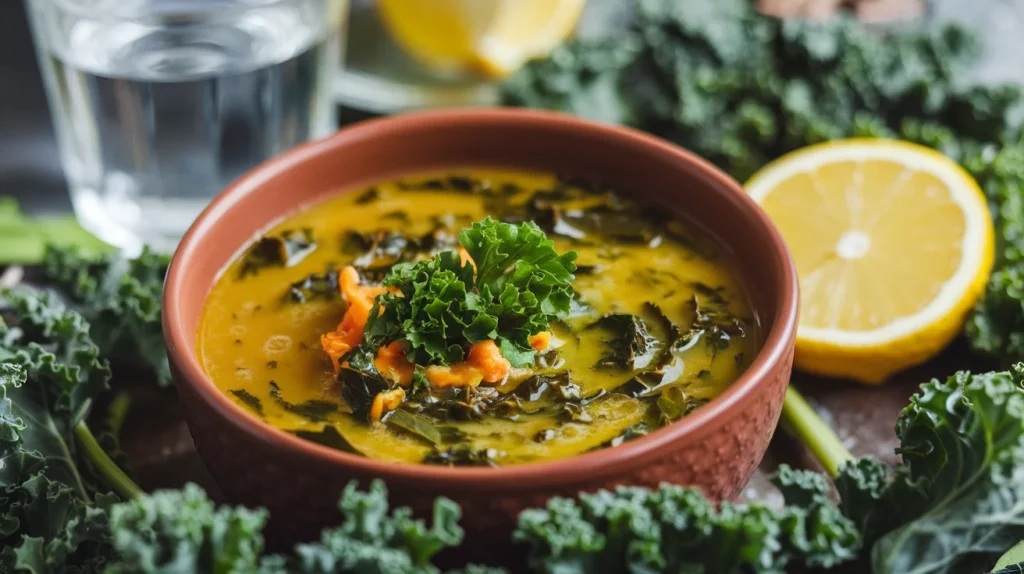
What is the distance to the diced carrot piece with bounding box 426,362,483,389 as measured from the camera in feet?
8.29

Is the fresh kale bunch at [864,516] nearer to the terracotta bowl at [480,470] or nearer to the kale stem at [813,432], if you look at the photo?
the terracotta bowl at [480,470]

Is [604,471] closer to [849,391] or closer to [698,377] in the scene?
[698,377]

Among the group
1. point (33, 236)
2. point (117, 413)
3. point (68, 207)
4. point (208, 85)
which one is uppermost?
point (208, 85)

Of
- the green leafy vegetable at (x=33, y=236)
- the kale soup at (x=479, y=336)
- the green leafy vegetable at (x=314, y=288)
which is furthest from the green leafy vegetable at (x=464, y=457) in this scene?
the green leafy vegetable at (x=33, y=236)

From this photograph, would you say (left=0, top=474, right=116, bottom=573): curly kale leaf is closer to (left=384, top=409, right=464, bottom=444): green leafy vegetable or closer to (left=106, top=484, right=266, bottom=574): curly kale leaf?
(left=106, top=484, right=266, bottom=574): curly kale leaf

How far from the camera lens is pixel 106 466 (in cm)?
278

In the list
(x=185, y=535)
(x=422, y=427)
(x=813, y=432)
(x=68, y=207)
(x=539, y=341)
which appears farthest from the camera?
(x=68, y=207)

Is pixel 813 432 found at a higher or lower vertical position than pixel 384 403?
lower

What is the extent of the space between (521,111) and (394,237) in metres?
0.52

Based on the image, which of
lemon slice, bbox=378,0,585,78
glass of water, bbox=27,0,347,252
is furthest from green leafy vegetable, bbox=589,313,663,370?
lemon slice, bbox=378,0,585,78

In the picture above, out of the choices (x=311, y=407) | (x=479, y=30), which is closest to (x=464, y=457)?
(x=311, y=407)

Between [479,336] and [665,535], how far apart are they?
61 cm

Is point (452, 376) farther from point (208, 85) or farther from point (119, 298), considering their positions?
point (208, 85)

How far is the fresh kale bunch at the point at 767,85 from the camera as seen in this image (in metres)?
4.02
